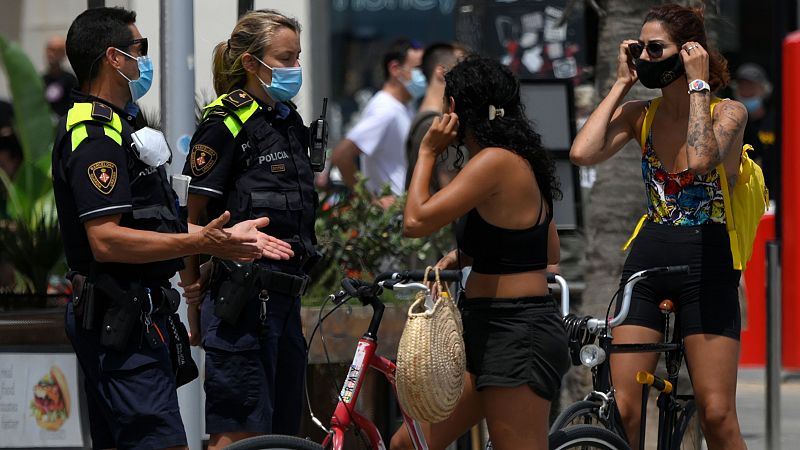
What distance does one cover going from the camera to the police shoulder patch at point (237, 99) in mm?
5079

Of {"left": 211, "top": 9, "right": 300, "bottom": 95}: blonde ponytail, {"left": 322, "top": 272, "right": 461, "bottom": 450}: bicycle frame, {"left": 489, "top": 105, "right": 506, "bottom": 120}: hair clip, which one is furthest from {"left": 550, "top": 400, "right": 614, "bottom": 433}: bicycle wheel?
{"left": 211, "top": 9, "right": 300, "bottom": 95}: blonde ponytail

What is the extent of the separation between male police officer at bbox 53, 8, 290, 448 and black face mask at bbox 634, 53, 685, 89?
1.63 m

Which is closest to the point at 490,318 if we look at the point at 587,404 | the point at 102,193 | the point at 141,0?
the point at 587,404

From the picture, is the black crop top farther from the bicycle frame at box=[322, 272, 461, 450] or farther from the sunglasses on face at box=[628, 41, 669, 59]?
the sunglasses on face at box=[628, 41, 669, 59]

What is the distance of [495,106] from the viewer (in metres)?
4.77

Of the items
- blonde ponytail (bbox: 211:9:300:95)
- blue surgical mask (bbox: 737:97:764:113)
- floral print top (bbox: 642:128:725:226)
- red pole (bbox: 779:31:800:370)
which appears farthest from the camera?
blue surgical mask (bbox: 737:97:764:113)

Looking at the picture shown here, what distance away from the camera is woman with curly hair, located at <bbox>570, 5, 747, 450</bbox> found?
540 centimetres

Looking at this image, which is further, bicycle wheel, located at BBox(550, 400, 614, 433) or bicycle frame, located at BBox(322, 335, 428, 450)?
bicycle wheel, located at BBox(550, 400, 614, 433)

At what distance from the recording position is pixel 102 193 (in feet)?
14.5

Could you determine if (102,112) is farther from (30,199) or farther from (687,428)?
(30,199)

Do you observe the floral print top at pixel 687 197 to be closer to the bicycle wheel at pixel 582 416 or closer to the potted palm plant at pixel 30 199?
the bicycle wheel at pixel 582 416

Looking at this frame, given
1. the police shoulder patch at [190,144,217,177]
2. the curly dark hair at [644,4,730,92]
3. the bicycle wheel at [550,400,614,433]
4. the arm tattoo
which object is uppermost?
the curly dark hair at [644,4,730,92]

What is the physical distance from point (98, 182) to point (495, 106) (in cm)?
125

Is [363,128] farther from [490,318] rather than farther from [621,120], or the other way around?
[490,318]
